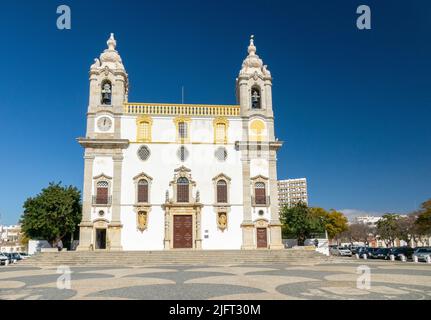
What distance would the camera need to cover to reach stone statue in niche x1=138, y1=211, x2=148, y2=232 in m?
30.2

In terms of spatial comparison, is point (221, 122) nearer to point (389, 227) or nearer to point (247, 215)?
point (247, 215)

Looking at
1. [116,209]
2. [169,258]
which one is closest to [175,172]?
[116,209]

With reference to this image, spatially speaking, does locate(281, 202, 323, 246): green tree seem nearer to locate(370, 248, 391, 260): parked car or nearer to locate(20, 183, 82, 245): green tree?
locate(370, 248, 391, 260): parked car

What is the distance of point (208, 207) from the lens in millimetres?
31250

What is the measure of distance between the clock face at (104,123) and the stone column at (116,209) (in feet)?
8.35

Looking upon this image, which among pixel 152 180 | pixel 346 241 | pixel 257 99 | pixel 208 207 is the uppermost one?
pixel 257 99

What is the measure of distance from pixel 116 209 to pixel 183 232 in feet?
18.3

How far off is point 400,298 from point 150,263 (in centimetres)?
1728

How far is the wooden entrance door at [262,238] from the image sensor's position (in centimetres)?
3108

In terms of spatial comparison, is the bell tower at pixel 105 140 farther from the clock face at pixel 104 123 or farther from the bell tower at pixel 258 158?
the bell tower at pixel 258 158

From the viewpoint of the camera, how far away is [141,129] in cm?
3222

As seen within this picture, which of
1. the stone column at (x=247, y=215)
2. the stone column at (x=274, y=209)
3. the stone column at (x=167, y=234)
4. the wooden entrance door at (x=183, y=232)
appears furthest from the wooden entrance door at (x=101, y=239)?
Answer: the stone column at (x=274, y=209)
